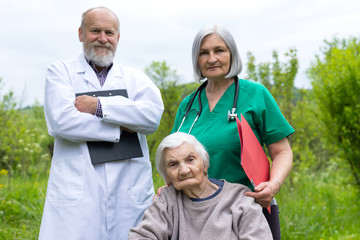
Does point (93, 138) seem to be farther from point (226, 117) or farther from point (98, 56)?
point (226, 117)

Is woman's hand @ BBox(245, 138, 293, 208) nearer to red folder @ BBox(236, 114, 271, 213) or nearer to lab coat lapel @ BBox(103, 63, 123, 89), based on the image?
red folder @ BBox(236, 114, 271, 213)

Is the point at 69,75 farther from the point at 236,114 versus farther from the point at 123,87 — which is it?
the point at 236,114

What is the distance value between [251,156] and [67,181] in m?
1.18

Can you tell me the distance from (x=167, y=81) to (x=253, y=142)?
22.1 ft

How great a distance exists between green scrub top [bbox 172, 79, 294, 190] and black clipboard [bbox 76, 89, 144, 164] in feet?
1.61

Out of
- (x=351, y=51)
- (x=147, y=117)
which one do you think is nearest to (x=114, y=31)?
(x=147, y=117)

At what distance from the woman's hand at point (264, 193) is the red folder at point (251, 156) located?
0.05 meters

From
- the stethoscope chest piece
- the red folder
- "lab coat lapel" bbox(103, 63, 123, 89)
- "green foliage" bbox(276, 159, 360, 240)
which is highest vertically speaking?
"lab coat lapel" bbox(103, 63, 123, 89)

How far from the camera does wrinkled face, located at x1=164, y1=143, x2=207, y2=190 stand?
218 centimetres

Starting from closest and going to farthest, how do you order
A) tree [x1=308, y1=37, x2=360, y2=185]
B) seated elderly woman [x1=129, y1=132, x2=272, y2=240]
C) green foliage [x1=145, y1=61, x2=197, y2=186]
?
seated elderly woman [x1=129, y1=132, x2=272, y2=240], tree [x1=308, y1=37, x2=360, y2=185], green foliage [x1=145, y1=61, x2=197, y2=186]

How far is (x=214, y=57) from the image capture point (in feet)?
7.81

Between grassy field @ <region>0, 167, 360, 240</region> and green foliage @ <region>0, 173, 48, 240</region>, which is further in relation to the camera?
grassy field @ <region>0, 167, 360, 240</region>

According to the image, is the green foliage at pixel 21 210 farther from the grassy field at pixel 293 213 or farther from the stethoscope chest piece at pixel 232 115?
the stethoscope chest piece at pixel 232 115

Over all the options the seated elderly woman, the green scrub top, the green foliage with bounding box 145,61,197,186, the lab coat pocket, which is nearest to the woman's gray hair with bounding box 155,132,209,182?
the seated elderly woman
